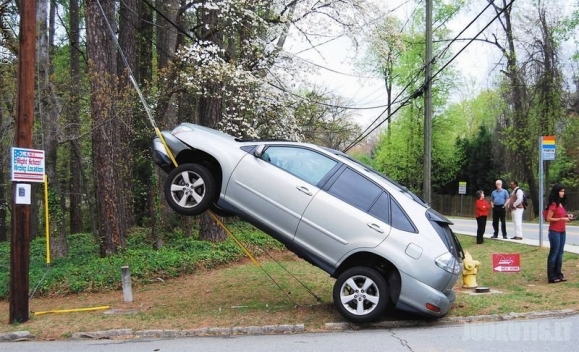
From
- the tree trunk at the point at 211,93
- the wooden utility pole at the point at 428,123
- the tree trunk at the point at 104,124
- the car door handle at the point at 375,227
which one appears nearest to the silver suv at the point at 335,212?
the car door handle at the point at 375,227

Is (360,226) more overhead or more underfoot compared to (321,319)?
more overhead

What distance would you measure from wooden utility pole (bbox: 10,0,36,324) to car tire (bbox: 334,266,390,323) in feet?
16.2

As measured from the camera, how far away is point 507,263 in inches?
419

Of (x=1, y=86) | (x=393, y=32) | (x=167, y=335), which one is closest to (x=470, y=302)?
(x=167, y=335)

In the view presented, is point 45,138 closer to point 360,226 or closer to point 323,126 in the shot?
point 360,226

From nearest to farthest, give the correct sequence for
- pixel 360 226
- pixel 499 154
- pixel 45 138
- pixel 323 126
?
pixel 360 226 → pixel 45 138 → pixel 323 126 → pixel 499 154

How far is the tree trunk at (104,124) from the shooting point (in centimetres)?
1207

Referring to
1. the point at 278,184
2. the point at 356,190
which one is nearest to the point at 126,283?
the point at 278,184

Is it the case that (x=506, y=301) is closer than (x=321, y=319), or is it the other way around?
(x=321, y=319)

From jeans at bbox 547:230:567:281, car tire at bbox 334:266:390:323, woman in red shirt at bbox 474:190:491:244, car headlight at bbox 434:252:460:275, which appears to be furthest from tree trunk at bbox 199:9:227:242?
car headlight at bbox 434:252:460:275

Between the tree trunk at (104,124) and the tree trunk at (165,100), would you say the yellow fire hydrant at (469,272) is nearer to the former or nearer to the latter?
the tree trunk at (104,124)

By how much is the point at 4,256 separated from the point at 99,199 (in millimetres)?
4948

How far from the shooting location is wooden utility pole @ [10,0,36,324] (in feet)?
27.2

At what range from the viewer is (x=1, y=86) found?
1344 centimetres
